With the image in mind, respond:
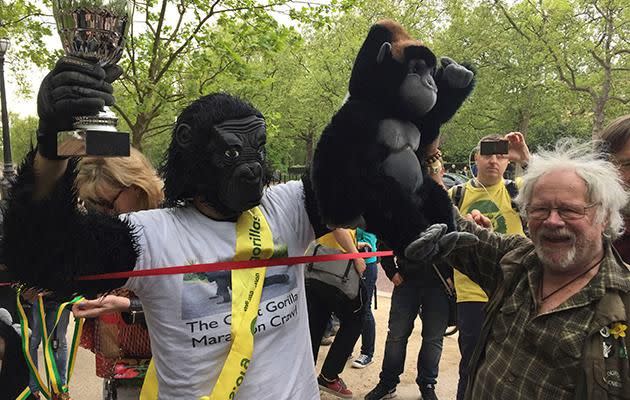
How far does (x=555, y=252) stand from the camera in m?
1.94

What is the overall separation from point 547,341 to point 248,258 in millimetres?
1066

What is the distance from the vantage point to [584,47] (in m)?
13.9

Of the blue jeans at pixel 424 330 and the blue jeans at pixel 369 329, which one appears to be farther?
the blue jeans at pixel 369 329

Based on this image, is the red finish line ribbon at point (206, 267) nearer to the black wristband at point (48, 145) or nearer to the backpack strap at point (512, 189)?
the black wristband at point (48, 145)

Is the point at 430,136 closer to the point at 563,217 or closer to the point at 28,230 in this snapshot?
→ the point at 563,217

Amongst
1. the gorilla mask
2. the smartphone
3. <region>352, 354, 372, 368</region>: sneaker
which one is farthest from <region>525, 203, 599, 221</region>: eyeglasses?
<region>352, 354, 372, 368</region>: sneaker

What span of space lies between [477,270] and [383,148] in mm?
1076

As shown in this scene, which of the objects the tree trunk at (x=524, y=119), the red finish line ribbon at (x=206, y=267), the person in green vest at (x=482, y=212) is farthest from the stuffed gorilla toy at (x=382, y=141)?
the tree trunk at (x=524, y=119)

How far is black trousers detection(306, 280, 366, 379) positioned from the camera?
3.90m

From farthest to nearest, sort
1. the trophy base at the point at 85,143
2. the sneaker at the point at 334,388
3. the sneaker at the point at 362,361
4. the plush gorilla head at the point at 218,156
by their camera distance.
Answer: the sneaker at the point at 362,361, the sneaker at the point at 334,388, the plush gorilla head at the point at 218,156, the trophy base at the point at 85,143

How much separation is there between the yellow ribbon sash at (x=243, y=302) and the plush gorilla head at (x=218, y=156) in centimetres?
8

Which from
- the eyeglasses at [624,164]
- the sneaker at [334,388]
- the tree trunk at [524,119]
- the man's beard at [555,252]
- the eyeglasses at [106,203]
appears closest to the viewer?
the man's beard at [555,252]

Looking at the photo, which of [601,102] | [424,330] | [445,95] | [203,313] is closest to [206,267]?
[203,313]

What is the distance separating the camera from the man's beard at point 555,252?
191 centimetres
